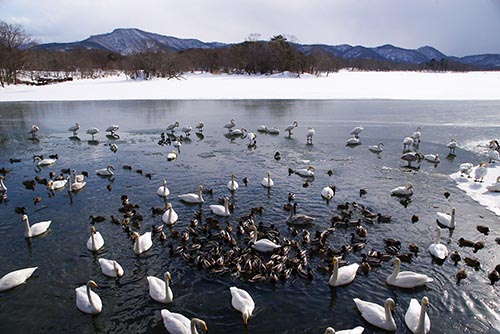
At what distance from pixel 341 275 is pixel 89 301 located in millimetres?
5857

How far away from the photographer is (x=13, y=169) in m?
18.8

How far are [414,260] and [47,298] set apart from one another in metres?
9.45

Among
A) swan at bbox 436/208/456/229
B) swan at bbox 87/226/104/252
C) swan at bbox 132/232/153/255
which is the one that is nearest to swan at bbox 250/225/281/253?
swan at bbox 132/232/153/255

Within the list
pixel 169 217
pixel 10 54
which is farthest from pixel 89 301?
pixel 10 54

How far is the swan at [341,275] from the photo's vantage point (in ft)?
30.0

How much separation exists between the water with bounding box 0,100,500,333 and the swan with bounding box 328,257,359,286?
6.8 inches

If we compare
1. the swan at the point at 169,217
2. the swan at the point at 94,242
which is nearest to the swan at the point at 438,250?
the swan at the point at 169,217

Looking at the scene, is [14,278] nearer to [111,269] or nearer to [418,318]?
[111,269]

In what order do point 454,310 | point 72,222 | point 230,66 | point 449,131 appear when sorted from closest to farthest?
point 454,310
point 72,222
point 449,131
point 230,66

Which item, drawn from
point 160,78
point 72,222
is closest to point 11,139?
point 72,222

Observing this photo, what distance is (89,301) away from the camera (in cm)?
829

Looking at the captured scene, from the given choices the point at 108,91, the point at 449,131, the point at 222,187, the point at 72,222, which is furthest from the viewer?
the point at 108,91

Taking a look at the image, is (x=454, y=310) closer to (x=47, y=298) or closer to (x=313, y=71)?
(x=47, y=298)

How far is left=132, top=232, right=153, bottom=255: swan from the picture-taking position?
1059 cm
